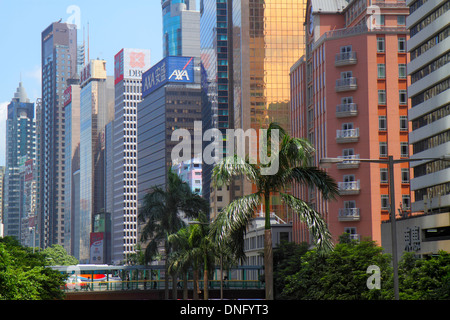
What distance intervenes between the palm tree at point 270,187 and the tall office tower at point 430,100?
45.2 metres

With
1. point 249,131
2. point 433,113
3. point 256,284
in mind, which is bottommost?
point 256,284

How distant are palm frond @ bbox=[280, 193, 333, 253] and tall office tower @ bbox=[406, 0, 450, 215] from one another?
1792 inches

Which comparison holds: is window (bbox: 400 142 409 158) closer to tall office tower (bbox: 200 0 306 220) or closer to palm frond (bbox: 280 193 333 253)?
palm frond (bbox: 280 193 333 253)

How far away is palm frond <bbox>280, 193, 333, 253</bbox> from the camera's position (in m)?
31.7

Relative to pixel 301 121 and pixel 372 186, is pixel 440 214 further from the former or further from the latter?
pixel 301 121

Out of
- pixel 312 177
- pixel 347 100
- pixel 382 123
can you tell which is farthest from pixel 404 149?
pixel 312 177

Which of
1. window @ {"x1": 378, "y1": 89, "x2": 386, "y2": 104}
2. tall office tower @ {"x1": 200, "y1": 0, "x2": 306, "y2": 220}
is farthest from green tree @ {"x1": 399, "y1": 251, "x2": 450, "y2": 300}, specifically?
tall office tower @ {"x1": 200, "y1": 0, "x2": 306, "y2": 220}

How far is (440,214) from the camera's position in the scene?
238ft

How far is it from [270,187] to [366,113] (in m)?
74.1

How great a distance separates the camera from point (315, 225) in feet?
105

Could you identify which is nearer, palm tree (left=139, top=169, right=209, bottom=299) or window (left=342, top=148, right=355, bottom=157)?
palm tree (left=139, top=169, right=209, bottom=299)

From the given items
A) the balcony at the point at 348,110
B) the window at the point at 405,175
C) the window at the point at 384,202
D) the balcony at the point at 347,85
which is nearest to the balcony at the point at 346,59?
the balcony at the point at 347,85
